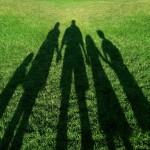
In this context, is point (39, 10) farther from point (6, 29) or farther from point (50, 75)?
point (50, 75)

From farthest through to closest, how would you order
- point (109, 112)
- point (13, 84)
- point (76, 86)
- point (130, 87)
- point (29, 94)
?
point (13, 84)
point (76, 86)
point (130, 87)
point (29, 94)
point (109, 112)

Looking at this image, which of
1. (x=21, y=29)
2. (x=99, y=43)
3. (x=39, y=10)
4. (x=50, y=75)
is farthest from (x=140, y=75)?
(x=39, y=10)

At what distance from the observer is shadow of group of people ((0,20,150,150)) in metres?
8.77

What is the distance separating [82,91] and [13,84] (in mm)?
3088

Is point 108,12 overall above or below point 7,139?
above

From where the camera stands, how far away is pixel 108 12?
85.9 feet

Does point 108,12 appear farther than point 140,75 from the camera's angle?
Yes

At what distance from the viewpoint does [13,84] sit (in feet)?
40.2

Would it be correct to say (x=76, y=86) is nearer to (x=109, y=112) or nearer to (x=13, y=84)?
(x=109, y=112)

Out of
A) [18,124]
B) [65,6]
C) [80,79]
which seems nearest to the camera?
[18,124]

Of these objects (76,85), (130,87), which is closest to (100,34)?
(76,85)

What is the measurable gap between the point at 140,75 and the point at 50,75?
13.4 ft

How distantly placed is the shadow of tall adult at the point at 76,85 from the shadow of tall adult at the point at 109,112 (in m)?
0.50

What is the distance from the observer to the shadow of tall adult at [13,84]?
10695mm
